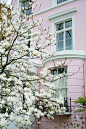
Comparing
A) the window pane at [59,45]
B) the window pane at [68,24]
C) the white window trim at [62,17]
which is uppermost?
the white window trim at [62,17]

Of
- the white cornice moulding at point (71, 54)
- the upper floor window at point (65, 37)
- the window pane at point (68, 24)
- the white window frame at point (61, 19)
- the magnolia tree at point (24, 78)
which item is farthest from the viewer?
the window pane at point (68, 24)

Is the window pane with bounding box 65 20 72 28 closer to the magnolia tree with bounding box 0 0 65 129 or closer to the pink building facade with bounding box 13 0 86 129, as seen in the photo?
the pink building facade with bounding box 13 0 86 129

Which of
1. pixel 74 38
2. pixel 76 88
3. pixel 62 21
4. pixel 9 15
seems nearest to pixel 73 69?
pixel 76 88

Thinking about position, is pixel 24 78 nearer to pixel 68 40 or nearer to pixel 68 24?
pixel 68 40

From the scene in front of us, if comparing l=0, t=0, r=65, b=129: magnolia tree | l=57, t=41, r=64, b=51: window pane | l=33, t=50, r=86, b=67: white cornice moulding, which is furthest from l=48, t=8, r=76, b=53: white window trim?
l=0, t=0, r=65, b=129: magnolia tree

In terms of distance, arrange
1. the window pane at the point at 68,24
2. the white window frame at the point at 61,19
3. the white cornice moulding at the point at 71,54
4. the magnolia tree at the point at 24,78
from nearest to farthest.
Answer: the magnolia tree at the point at 24,78
the white cornice moulding at the point at 71,54
the white window frame at the point at 61,19
the window pane at the point at 68,24

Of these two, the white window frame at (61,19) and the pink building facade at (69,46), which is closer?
the pink building facade at (69,46)

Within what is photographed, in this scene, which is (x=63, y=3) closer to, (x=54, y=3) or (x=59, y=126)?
(x=54, y=3)

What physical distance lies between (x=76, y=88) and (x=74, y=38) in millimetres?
2646

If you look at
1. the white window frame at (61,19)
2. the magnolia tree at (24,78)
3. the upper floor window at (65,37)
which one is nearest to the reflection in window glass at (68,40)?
the upper floor window at (65,37)

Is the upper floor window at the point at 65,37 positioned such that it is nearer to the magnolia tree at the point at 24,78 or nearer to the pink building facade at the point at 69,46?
the pink building facade at the point at 69,46

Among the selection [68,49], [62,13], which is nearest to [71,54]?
[68,49]

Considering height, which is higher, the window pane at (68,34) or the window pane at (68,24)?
the window pane at (68,24)

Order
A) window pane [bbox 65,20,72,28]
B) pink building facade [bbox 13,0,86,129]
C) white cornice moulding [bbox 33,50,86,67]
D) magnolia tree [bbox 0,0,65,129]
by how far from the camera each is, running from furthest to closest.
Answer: window pane [bbox 65,20,72,28], white cornice moulding [bbox 33,50,86,67], pink building facade [bbox 13,0,86,129], magnolia tree [bbox 0,0,65,129]
